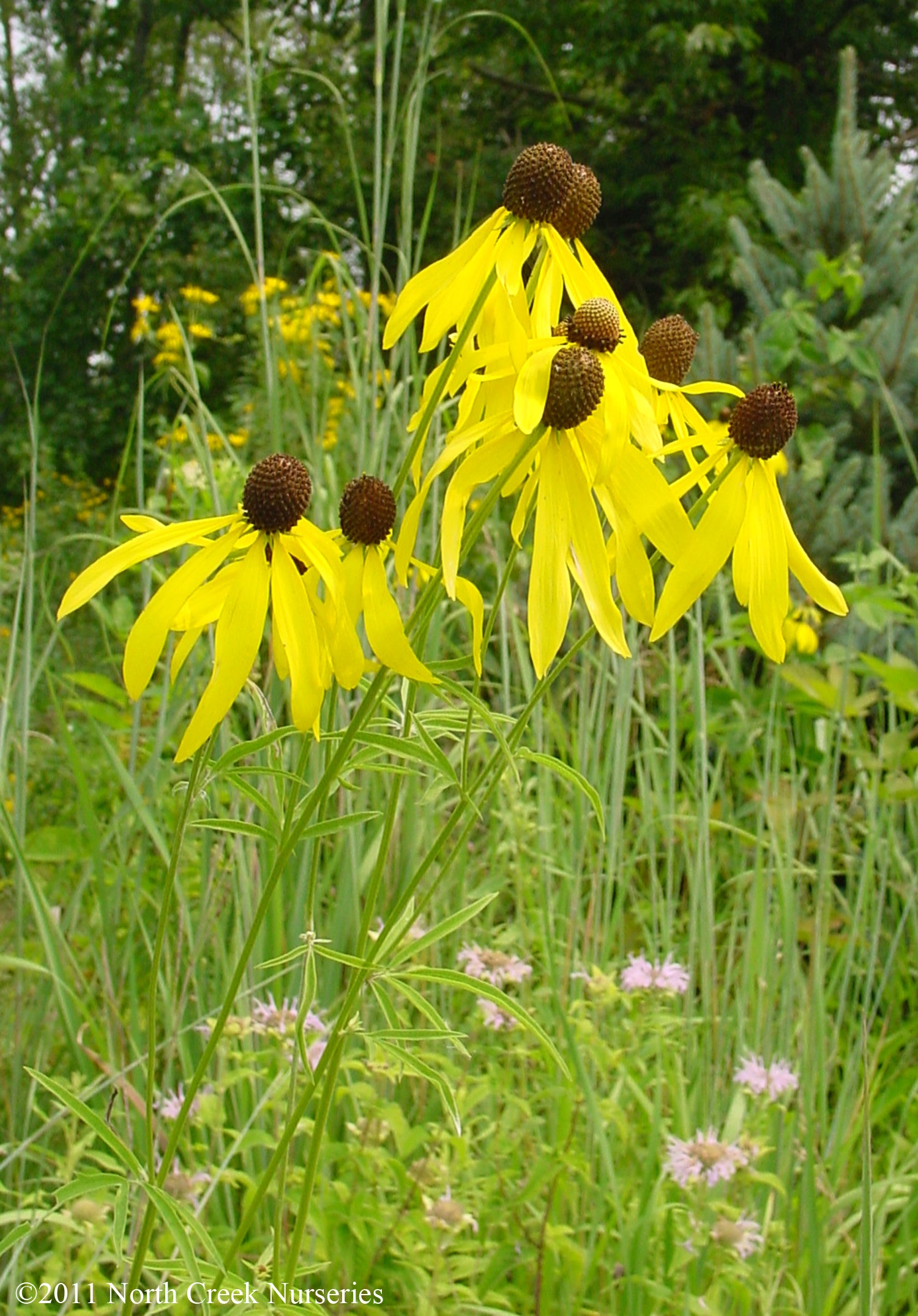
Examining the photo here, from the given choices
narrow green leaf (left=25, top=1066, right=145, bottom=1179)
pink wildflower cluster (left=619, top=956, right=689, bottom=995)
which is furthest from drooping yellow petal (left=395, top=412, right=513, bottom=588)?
pink wildflower cluster (left=619, top=956, right=689, bottom=995)

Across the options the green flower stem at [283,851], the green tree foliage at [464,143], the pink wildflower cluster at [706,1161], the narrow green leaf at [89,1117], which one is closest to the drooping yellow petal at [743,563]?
the green flower stem at [283,851]

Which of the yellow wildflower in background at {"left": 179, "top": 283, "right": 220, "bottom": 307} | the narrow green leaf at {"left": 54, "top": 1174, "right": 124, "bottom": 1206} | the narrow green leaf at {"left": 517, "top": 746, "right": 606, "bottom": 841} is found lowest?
the narrow green leaf at {"left": 54, "top": 1174, "right": 124, "bottom": 1206}

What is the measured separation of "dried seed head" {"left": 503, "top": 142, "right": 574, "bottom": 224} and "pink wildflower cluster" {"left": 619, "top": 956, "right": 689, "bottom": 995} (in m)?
1.01

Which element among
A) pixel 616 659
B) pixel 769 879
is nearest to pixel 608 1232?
pixel 769 879

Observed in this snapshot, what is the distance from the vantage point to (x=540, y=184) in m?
0.73

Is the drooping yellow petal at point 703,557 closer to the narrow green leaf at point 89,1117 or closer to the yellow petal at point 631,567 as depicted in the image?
the yellow petal at point 631,567

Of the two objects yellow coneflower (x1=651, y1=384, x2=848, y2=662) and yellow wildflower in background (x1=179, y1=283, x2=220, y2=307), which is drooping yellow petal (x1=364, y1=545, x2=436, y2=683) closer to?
yellow coneflower (x1=651, y1=384, x2=848, y2=662)

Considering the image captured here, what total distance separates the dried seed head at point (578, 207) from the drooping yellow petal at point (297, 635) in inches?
10.7

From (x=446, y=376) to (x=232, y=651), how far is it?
19 cm

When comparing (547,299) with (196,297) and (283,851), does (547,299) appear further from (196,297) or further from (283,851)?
(196,297)

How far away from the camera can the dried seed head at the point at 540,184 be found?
Result: 73 cm

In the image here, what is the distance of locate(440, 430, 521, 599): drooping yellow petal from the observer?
0.65 metres

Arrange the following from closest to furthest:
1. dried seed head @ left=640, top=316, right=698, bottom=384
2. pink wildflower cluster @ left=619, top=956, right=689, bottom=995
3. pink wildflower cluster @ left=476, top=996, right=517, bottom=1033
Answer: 1. dried seed head @ left=640, top=316, right=698, bottom=384
2. pink wildflower cluster @ left=476, top=996, right=517, bottom=1033
3. pink wildflower cluster @ left=619, top=956, right=689, bottom=995

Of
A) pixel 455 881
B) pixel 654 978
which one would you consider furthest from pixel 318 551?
pixel 455 881
